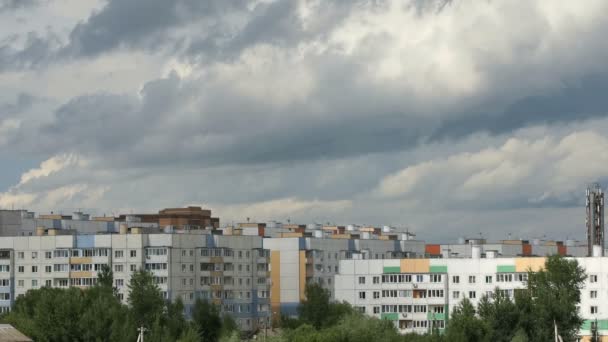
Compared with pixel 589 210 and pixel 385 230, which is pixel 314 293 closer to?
pixel 589 210

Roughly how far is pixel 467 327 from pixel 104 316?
85.1 feet

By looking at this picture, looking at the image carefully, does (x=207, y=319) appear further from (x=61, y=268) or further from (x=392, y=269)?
(x=61, y=268)

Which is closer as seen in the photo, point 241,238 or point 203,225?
point 241,238

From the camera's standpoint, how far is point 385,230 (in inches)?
6703

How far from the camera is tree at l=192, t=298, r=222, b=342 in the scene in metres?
115

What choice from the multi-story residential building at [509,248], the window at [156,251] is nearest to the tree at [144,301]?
the window at [156,251]

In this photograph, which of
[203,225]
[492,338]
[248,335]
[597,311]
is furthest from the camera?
[203,225]

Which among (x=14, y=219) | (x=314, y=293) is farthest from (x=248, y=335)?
(x=14, y=219)

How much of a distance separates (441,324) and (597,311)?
14.7 metres

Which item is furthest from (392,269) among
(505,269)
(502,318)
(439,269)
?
(502,318)

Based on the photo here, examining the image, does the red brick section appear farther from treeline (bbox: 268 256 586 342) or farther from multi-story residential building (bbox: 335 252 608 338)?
treeline (bbox: 268 256 586 342)

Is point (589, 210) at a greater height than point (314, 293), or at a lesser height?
greater

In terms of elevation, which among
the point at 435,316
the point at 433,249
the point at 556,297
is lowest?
the point at 435,316

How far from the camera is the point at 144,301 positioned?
106062 mm
